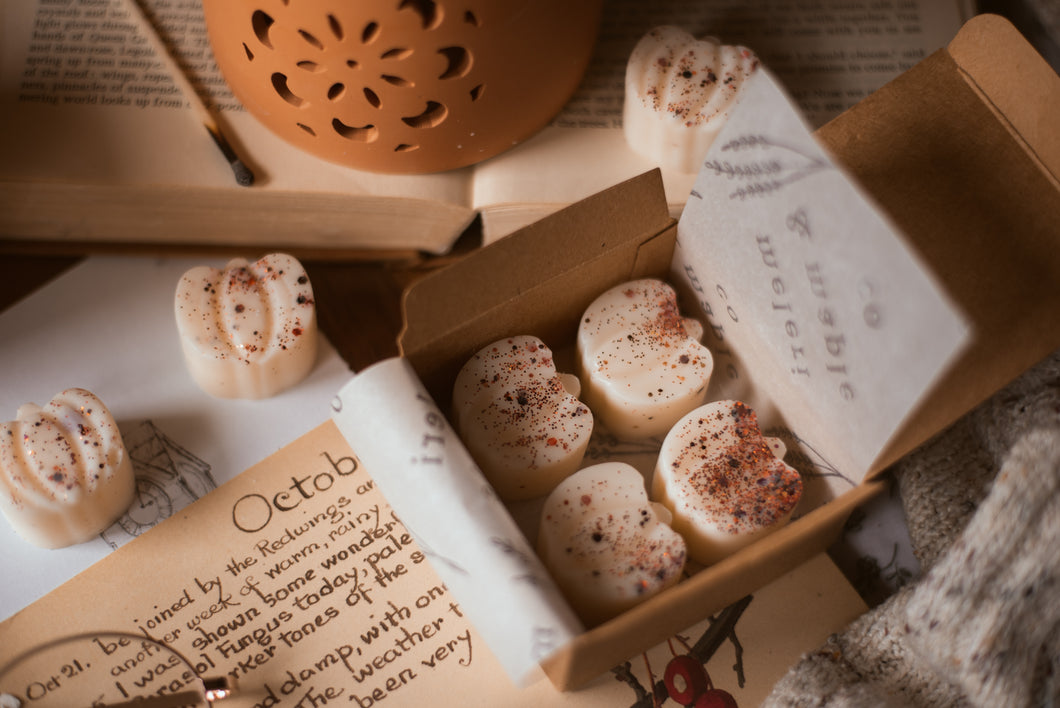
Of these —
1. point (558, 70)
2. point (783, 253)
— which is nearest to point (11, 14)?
point (558, 70)

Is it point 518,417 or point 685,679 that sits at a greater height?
point 518,417

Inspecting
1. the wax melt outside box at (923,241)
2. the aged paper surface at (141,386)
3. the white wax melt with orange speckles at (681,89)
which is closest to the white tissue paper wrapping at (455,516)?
the wax melt outside box at (923,241)

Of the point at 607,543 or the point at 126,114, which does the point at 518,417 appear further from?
the point at 126,114

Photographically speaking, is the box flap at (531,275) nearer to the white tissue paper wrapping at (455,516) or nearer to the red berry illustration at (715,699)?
the white tissue paper wrapping at (455,516)

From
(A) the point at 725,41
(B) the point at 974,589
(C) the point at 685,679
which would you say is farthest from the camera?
(A) the point at 725,41

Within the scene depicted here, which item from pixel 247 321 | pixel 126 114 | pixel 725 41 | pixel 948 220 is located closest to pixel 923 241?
pixel 948 220

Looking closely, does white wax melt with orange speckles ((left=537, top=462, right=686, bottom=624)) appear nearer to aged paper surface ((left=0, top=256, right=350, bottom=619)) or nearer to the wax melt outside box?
the wax melt outside box
